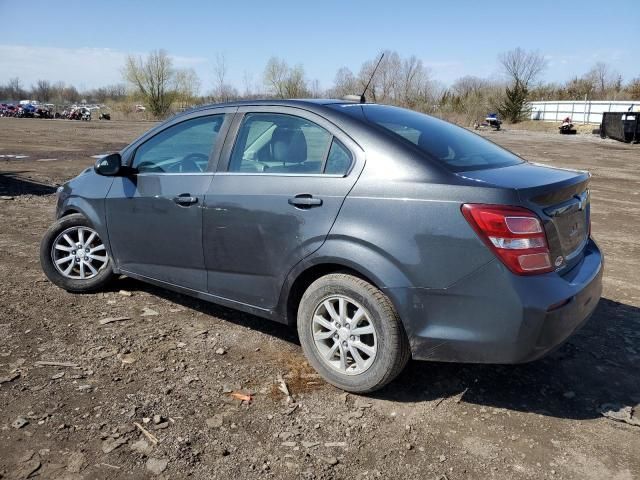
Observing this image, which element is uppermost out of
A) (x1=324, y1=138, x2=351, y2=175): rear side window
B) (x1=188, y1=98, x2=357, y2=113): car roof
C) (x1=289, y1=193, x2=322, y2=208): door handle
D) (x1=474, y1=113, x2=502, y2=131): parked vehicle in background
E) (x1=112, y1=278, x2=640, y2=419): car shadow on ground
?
(x1=188, y1=98, x2=357, y2=113): car roof

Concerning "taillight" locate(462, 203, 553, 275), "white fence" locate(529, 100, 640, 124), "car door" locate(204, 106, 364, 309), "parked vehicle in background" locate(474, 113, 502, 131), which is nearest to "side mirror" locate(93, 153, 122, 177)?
"car door" locate(204, 106, 364, 309)

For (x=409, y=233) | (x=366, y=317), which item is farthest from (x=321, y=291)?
(x=409, y=233)

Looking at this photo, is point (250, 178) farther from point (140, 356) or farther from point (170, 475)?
point (170, 475)

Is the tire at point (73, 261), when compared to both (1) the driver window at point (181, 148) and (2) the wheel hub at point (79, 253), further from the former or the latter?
(1) the driver window at point (181, 148)

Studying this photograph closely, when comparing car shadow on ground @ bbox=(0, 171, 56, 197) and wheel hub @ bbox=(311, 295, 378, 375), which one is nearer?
wheel hub @ bbox=(311, 295, 378, 375)

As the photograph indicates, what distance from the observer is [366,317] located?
3096 mm

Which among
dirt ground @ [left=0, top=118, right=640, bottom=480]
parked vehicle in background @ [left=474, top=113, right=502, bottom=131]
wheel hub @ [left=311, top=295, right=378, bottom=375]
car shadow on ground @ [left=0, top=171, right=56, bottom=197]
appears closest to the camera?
dirt ground @ [left=0, top=118, right=640, bottom=480]

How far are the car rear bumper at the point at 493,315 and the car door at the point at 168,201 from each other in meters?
1.62

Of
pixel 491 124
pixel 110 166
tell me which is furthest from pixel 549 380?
pixel 491 124

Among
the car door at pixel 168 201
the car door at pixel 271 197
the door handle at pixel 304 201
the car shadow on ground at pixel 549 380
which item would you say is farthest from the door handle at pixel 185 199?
the car shadow on ground at pixel 549 380

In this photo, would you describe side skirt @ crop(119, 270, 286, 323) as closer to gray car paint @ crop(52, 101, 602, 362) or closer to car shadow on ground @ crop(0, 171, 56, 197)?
gray car paint @ crop(52, 101, 602, 362)

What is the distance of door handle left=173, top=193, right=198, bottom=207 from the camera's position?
12.3 feet

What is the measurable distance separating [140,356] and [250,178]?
1430mm

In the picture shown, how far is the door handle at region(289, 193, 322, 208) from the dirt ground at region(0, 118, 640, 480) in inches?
43.7
